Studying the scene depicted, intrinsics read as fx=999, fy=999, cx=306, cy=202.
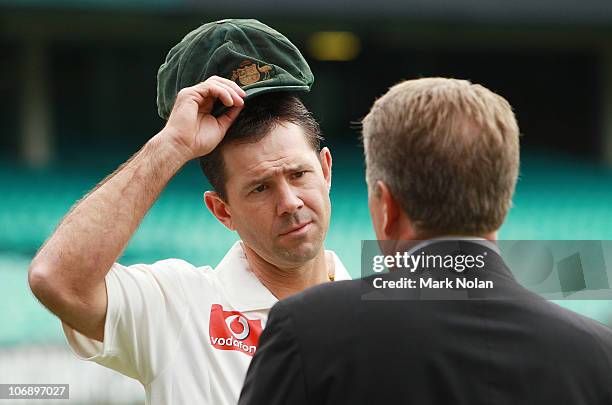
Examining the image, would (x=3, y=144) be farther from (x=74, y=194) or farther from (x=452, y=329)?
(x=452, y=329)

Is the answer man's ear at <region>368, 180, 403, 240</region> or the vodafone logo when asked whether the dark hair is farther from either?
man's ear at <region>368, 180, 403, 240</region>

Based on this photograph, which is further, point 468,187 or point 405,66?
point 405,66

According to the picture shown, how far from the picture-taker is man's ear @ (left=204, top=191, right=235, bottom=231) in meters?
2.45

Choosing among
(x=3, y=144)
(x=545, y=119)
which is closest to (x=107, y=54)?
(x=3, y=144)

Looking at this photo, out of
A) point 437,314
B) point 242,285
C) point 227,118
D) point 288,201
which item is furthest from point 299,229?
point 437,314

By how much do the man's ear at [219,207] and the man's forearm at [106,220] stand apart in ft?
0.92

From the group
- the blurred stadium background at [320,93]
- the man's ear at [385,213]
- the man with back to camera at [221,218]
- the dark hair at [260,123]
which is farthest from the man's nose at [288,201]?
the blurred stadium background at [320,93]

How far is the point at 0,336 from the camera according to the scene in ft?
25.3

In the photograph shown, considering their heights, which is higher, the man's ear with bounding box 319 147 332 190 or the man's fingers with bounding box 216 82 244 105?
the man's fingers with bounding box 216 82 244 105

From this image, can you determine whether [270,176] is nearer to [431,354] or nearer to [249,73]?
[249,73]

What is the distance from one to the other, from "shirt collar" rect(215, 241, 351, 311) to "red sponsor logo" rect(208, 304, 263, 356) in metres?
0.03

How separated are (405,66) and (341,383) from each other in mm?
15237

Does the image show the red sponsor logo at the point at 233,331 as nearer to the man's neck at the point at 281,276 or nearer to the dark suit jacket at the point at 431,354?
the man's neck at the point at 281,276

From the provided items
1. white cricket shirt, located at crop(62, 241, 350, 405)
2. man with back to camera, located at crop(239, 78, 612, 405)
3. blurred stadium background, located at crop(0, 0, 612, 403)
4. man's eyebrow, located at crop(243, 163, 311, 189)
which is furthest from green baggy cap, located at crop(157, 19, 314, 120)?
blurred stadium background, located at crop(0, 0, 612, 403)
